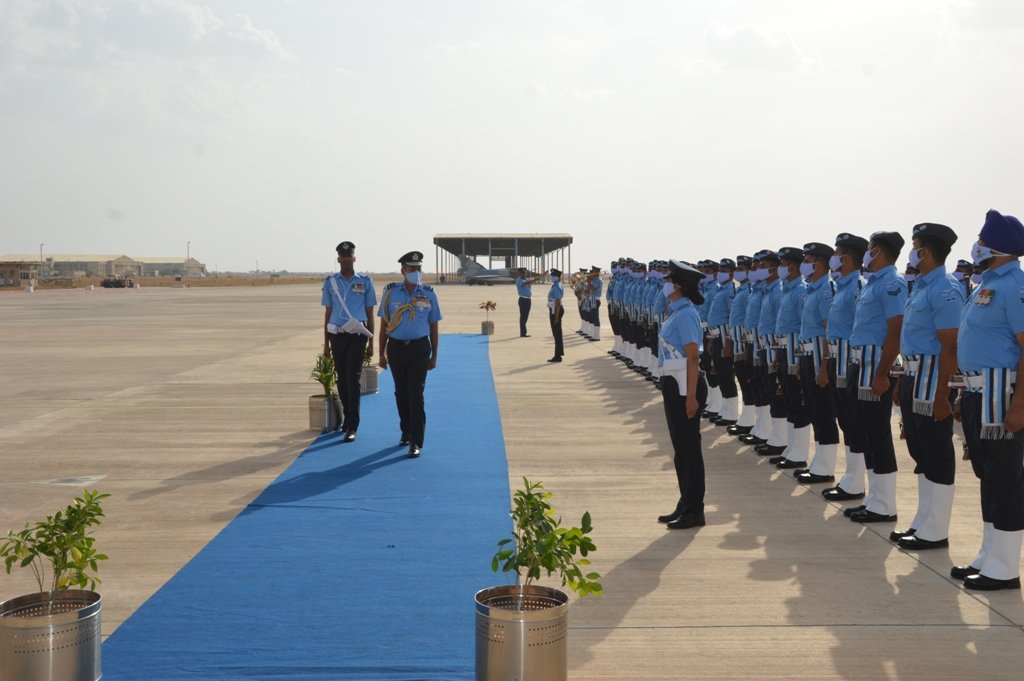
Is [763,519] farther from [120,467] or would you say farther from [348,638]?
[120,467]

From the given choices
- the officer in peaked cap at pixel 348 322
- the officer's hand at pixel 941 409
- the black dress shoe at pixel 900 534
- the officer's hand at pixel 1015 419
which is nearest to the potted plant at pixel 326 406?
the officer in peaked cap at pixel 348 322

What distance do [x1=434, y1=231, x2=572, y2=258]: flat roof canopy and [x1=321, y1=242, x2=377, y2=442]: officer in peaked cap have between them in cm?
8256

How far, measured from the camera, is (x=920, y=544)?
20.2 feet

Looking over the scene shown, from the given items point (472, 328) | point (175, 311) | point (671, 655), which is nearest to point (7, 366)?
point (472, 328)

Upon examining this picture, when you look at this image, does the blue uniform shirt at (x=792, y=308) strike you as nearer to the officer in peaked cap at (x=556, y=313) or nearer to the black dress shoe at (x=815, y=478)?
the black dress shoe at (x=815, y=478)

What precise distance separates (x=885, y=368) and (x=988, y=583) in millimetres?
1773

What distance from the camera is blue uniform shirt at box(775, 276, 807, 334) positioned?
877 centimetres

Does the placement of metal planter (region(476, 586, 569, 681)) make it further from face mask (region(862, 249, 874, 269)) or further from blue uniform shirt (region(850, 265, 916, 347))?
face mask (region(862, 249, 874, 269))

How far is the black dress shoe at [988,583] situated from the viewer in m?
5.31

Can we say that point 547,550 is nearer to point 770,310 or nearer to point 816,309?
point 816,309

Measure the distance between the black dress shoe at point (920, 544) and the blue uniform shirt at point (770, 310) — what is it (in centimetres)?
340

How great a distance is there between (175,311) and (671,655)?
39.6 m

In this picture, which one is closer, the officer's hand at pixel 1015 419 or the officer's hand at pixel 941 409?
the officer's hand at pixel 1015 419

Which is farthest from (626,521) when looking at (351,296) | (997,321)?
(351,296)
